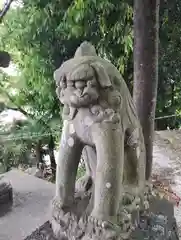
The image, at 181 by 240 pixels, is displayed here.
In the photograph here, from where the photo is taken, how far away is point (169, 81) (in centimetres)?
262

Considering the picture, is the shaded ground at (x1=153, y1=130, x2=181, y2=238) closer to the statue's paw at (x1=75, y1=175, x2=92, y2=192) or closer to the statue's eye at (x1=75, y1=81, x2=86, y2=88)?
the statue's paw at (x1=75, y1=175, x2=92, y2=192)

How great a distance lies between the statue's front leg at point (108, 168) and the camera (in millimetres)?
812

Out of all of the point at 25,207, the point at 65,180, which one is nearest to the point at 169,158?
the point at 25,207

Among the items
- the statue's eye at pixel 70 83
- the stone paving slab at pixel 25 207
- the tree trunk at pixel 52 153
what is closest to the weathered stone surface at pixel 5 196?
the stone paving slab at pixel 25 207

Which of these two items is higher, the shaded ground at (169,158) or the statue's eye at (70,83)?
the statue's eye at (70,83)

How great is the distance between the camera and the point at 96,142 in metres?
0.82

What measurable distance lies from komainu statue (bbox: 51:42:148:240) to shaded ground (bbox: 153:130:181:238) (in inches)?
38.1

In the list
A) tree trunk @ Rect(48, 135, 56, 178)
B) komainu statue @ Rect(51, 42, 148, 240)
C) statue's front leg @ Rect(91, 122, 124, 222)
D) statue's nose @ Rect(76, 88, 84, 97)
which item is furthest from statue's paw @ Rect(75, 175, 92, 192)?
tree trunk @ Rect(48, 135, 56, 178)

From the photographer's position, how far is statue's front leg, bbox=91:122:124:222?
31.9 inches

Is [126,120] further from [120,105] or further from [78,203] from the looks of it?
[78,203]

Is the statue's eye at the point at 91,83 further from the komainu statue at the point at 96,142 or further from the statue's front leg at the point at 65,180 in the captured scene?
the statue's front leg at the point at 65,180

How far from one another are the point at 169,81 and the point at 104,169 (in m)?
1.95

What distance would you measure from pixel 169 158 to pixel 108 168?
1.55 m

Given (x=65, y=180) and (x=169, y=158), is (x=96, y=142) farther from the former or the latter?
(x=169, y=158)
